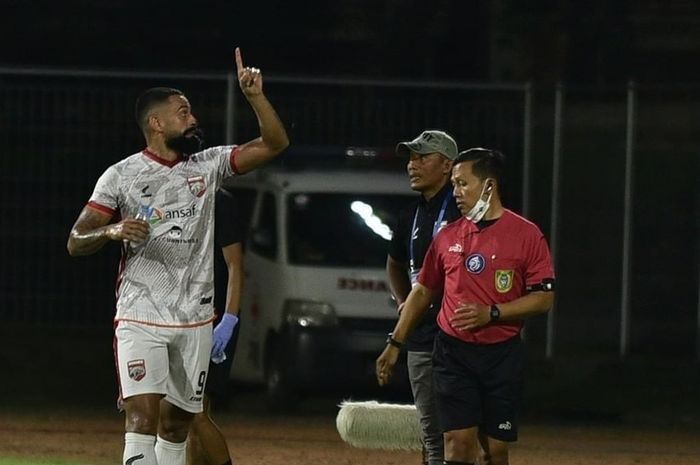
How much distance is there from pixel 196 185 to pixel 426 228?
4.43 feet

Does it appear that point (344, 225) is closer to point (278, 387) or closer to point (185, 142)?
point (278, 387)

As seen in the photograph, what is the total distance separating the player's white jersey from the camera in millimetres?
8711

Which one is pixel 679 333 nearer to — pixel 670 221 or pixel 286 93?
pixel 670 221

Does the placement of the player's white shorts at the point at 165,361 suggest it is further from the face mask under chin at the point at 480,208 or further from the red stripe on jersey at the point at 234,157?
the face mask under chin at the point at 480,208

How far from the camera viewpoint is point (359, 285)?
14.9m

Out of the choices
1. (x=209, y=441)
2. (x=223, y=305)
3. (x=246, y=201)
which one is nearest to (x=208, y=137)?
(x=246, y=201)

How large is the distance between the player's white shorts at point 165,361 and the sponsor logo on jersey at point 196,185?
0.62 m

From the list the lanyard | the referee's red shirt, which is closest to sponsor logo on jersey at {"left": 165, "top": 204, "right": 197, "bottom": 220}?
the referee's red shirt

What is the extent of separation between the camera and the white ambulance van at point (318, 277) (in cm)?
1485

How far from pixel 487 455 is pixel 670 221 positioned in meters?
11.8

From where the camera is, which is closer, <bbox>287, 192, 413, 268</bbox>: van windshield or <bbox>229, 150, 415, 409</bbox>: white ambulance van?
<bbox>229, 150, 415, 409</bbox>: white ambulance van

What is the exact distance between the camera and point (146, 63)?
26750 mm

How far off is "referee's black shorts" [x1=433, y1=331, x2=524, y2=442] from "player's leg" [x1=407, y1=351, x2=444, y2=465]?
566 mm

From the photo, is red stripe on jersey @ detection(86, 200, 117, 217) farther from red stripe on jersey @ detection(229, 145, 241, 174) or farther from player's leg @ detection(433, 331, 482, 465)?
player's leg @ detection(433, 331, 482, 465)
